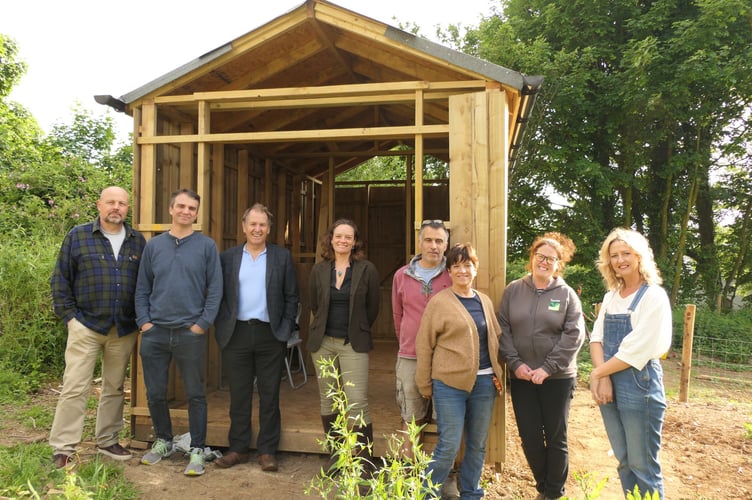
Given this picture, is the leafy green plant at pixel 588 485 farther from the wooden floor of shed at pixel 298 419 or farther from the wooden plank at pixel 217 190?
the wooden plank at pixel 217 190

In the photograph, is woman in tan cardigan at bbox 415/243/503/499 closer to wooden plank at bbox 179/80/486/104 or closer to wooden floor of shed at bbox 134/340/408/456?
wooden floor of shed at bbox 134/340/408/456

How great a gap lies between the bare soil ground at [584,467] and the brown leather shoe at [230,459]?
40 millimetres

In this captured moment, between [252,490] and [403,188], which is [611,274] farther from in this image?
[403,188]

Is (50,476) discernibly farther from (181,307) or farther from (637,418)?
(637,418)

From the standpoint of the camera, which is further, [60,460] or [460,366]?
[60,460]

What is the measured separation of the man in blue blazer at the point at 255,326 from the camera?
3.64 meters

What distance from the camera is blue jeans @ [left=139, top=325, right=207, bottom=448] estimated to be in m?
3.55

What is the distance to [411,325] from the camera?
3.25m

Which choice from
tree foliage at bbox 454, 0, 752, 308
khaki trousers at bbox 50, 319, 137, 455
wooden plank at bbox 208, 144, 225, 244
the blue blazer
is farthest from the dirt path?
tree foliage at bbox 454, 0, 752, 308

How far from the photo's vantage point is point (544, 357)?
3.11m

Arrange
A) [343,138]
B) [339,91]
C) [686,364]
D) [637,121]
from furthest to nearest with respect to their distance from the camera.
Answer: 1. [637,121]
2. [686,364]
3. [343,138]
4. [339,91]

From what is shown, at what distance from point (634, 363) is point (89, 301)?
3.47 meters

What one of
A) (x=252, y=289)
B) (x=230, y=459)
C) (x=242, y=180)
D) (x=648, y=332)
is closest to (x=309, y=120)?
(x=242, y=180)

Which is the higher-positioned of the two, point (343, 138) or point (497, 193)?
point (343, 138)
